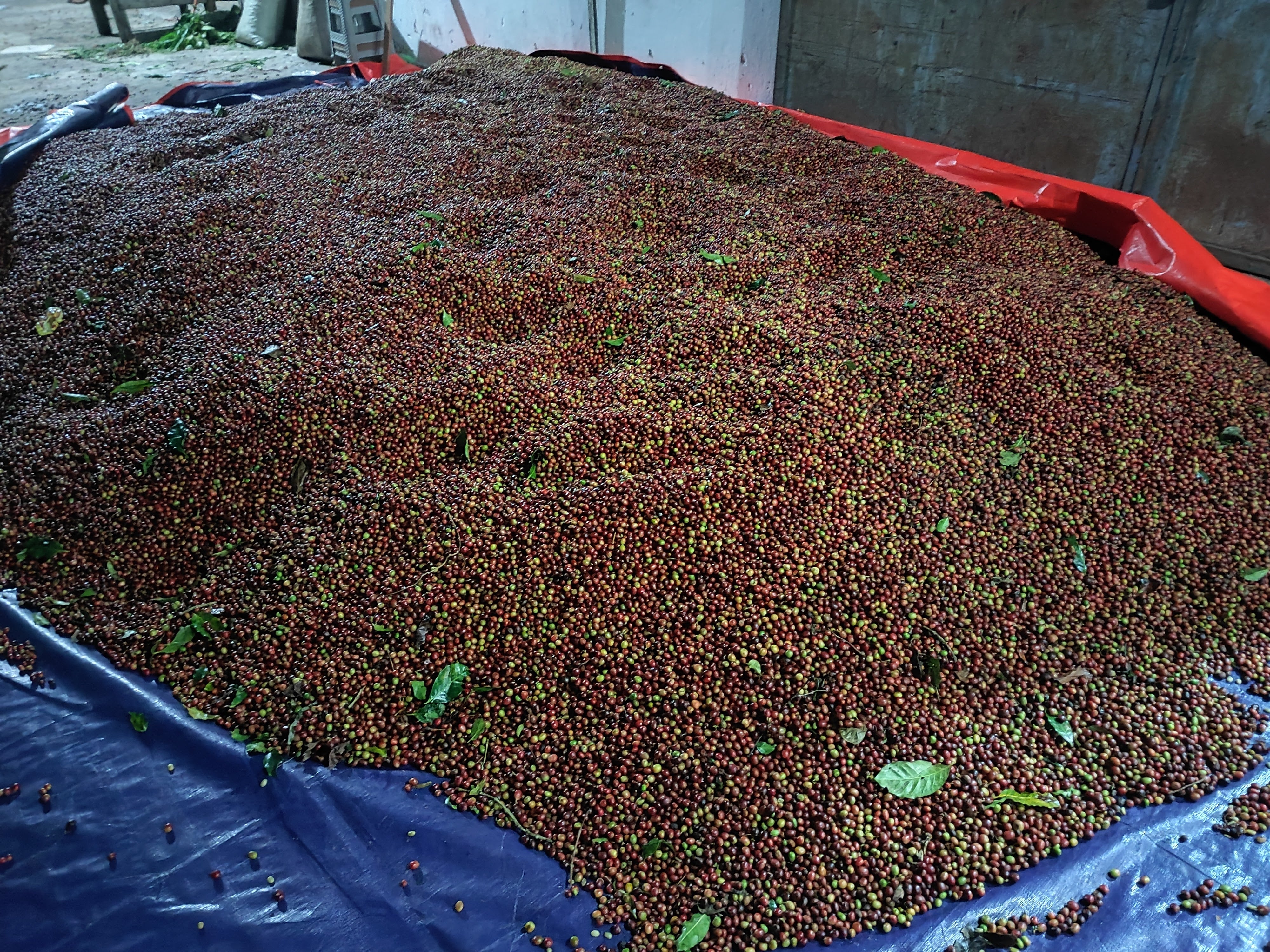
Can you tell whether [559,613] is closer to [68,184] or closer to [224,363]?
[224,363]

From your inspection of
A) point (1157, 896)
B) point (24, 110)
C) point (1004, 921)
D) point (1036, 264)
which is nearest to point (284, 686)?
point (1004, 921)

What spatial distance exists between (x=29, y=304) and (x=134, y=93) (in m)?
6.45

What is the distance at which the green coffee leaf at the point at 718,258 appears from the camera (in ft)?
10.2

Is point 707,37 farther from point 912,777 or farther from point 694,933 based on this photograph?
point 694,933

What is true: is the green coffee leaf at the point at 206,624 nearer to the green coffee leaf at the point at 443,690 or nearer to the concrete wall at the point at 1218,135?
the green coffee leaf at the point at 443,690

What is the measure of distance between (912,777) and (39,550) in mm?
2491

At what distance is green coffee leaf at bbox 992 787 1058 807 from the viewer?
1705 millimetres

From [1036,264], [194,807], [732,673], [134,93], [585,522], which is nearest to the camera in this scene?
[194,807]

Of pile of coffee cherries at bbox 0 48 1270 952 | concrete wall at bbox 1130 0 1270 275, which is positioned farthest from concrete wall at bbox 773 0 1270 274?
pile of coffee cherries at bbox 0 48 1270 952

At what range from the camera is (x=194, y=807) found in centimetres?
173

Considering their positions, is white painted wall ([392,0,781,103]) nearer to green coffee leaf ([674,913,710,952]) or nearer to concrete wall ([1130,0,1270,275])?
concrete wall ([1130,0,1270,275])

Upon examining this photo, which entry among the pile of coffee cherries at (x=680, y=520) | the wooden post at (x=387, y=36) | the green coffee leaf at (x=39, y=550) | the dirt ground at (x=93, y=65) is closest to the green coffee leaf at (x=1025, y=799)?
the pile of coffee cherries at (x=680, y=520)

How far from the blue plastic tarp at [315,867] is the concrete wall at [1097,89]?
3443 mm

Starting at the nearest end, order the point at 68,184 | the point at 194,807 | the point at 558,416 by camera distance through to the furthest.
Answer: the point at 194,807 < the point at 558,416 < the point at 68,184
